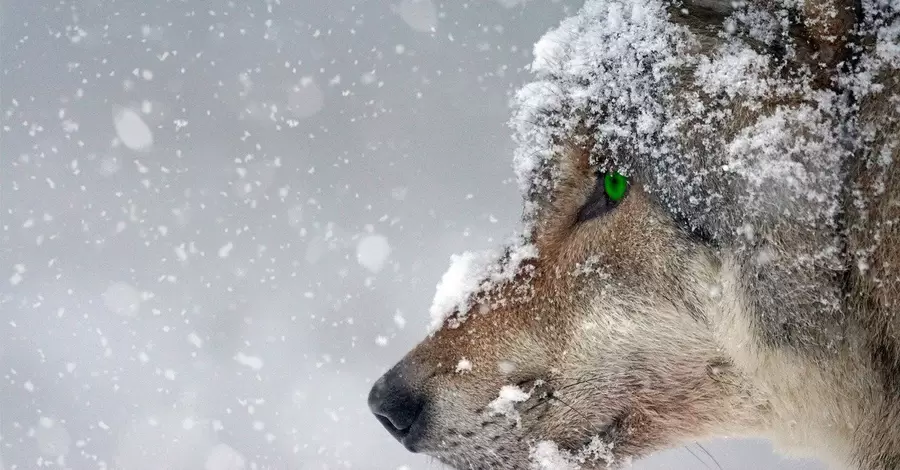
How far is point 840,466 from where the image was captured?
7.63 ft

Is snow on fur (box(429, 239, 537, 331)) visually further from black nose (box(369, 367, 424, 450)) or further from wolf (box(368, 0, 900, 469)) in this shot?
black nose (box(369, 367, 424, 450))

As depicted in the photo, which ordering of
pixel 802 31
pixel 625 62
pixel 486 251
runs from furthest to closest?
pixel 486 251, pixel 625 62, pixel 802 31

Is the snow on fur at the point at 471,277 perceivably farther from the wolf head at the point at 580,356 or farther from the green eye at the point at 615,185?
the green eye at the point at 615,185

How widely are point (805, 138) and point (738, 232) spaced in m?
0.31

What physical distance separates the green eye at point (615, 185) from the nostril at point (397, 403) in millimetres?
986

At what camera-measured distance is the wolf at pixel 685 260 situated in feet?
6.16

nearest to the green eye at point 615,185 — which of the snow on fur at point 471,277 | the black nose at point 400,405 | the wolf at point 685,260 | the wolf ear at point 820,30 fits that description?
the wolf at point 685,260

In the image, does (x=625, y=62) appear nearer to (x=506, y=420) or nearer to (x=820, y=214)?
(x=820, y=214)

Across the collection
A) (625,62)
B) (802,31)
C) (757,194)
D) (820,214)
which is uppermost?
(625,62)

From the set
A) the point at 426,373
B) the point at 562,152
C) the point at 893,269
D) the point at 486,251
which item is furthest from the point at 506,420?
→ the point at 893,269

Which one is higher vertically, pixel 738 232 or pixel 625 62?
pixel 625 62

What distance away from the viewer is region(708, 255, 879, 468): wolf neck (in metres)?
2.02

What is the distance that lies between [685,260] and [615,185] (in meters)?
0.32

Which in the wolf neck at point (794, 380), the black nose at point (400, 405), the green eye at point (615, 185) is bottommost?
the wolf neck at point (794, 380)
